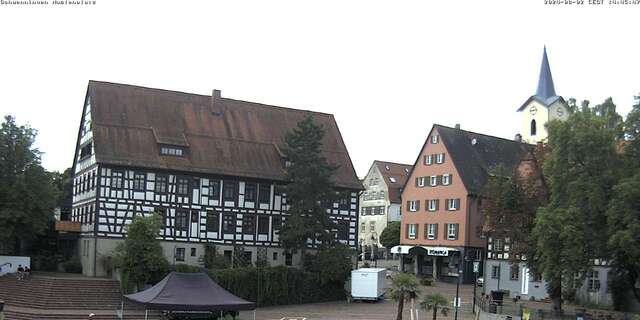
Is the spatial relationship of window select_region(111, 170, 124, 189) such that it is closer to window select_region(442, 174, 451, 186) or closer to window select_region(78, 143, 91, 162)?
window select_region(78, 143, 91, 162)

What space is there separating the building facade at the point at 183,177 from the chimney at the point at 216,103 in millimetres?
81

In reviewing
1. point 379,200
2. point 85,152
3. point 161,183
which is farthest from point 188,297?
point 379,200

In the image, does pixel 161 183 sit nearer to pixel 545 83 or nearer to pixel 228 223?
pixel 228 223

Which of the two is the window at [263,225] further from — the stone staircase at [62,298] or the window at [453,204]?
the window at [453,204]

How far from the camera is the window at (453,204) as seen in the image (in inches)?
2444

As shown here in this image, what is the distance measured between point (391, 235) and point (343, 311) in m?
35.6

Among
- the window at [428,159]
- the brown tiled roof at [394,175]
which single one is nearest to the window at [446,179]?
the window at [428,159]

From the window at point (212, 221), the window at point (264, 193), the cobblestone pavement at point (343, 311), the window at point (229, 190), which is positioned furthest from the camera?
the window at point (264, 193)

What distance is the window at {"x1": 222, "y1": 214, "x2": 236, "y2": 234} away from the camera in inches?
1981

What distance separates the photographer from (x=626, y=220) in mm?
32062

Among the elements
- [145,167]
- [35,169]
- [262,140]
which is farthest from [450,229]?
[35,169]

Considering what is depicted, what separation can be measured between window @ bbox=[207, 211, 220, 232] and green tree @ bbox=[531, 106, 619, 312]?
72.6 ft

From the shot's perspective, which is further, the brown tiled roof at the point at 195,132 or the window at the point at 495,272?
the window at the point at 495,272

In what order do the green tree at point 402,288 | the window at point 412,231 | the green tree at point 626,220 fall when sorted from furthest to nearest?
the window at point 412,231
the green tree at point 402,288
the green tree at point 626,220
